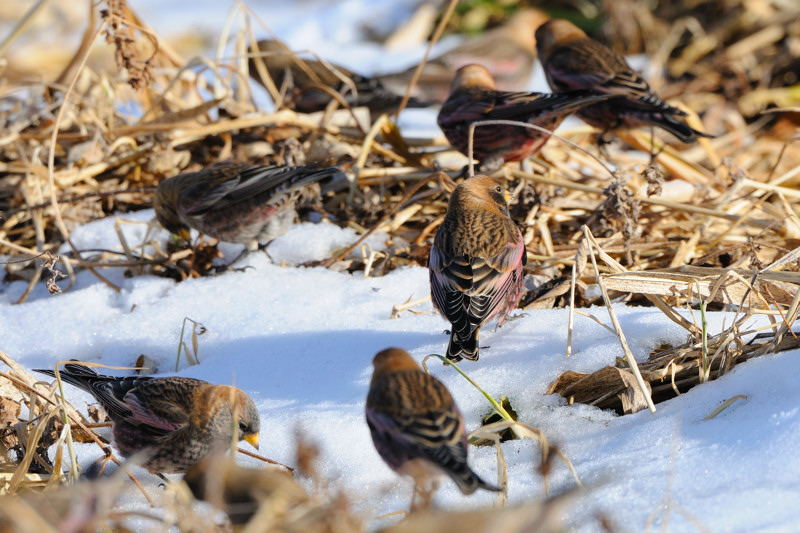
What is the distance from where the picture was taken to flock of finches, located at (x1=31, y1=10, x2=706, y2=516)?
2268mm

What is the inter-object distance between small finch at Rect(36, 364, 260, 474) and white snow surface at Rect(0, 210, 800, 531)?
0.16 meters

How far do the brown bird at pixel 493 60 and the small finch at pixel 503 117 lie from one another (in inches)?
141

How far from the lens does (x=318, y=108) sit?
22.3 feet

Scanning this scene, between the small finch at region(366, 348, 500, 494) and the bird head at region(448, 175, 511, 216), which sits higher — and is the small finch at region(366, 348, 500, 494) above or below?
below

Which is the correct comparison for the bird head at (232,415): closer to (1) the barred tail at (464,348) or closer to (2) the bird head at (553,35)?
(1) the barred tail at (464,348)

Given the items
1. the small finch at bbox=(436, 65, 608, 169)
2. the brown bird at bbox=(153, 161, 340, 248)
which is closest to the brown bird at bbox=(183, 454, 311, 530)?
the brown bird at bbox=(153, 161, 340, 248)

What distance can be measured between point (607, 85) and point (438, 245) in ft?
6.83

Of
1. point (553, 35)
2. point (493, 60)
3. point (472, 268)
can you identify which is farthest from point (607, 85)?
point (493, 60)

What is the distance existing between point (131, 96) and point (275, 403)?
4.77 metres

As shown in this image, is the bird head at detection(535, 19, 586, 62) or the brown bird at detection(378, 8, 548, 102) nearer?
the bird head at detection(535, 19, 586, 62)

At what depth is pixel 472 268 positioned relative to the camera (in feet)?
10.7

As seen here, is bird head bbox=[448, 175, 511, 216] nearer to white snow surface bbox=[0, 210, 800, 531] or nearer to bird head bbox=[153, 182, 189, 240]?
white snow surface bbox=[0, 210, 800, 531]

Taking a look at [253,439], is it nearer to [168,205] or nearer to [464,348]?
[464,348]

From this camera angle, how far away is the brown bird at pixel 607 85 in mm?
4730
